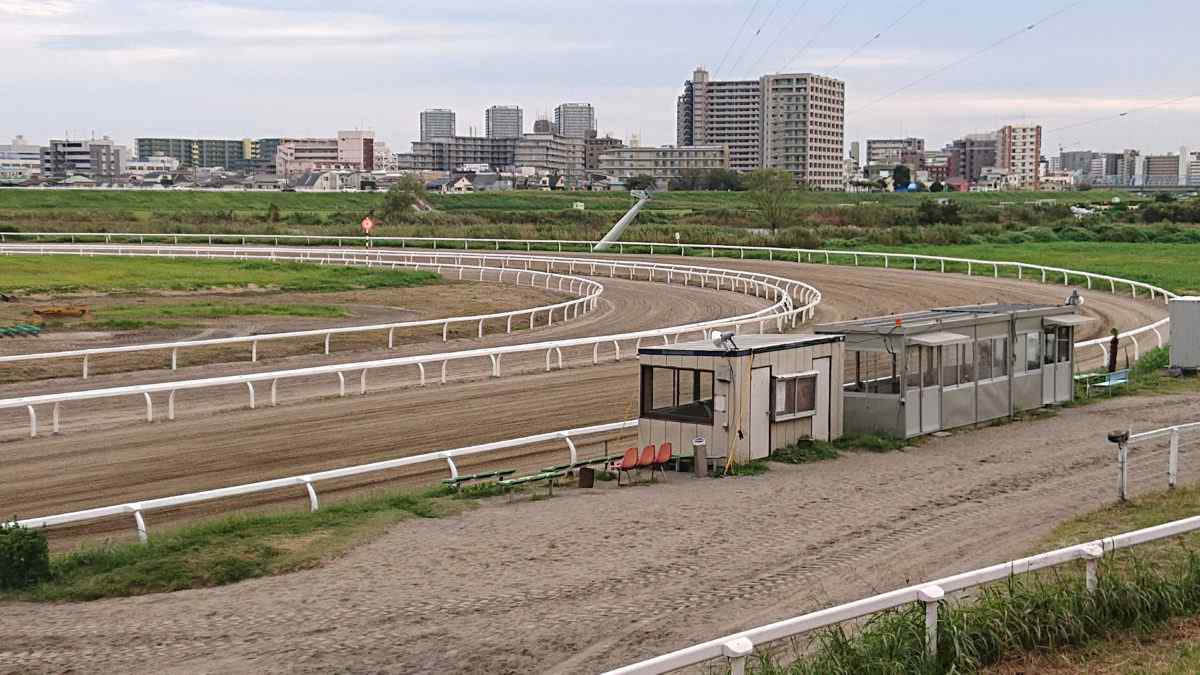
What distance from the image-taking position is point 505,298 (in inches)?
1435

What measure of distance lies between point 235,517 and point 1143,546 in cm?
741

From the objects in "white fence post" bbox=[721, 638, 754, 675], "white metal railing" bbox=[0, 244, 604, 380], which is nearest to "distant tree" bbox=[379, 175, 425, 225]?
"white metal railing" bbox=[0, 244, 604, 380]

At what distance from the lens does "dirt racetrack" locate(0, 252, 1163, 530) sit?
44.3 feet

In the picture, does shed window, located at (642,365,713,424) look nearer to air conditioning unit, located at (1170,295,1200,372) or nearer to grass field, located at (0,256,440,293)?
air conditioning unit, located at (1170,295,1200,372)

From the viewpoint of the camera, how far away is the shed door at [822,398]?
15.6m

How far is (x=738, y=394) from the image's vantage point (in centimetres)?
1438

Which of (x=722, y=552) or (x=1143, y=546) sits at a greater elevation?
(x=1143, y=546)

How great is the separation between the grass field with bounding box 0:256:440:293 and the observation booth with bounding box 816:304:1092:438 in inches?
917

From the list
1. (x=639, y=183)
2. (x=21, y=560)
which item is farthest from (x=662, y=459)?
(x=639, y=183)

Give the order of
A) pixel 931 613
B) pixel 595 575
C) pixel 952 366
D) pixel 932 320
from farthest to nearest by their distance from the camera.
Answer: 1. pixel 952 366
2. pixel 932 320
3. pixel 595 575
4. pixel 931 613

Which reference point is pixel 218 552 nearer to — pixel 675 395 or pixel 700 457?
pixel 700 457

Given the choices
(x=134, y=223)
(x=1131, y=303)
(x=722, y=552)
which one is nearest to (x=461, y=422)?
(x=722, y=552)

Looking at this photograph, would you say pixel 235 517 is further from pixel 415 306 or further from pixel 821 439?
pixel 415 306

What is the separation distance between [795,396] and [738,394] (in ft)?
3.81
